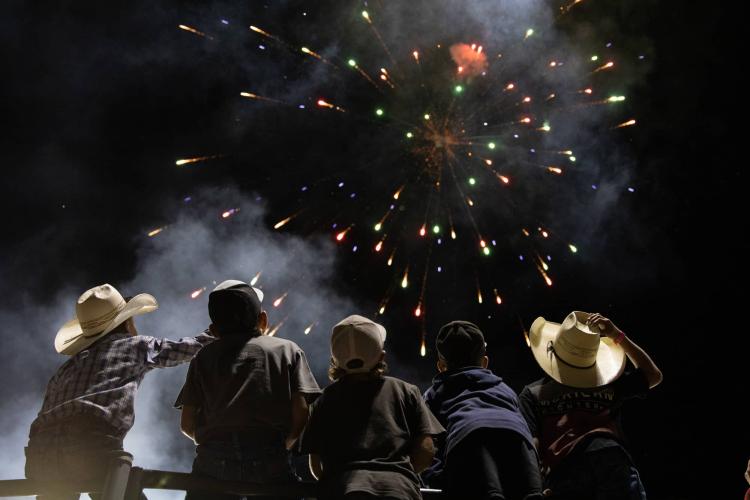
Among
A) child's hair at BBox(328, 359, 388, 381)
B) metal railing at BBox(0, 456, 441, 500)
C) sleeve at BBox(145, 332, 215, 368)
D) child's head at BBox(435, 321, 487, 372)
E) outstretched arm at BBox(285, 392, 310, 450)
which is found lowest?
metal railing at BBox(0, 456, 441, 500)

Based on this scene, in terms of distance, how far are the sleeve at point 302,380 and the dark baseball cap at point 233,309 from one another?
34cm

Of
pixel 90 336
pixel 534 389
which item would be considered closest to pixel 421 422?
pixel 534 389

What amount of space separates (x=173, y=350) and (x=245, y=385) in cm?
75

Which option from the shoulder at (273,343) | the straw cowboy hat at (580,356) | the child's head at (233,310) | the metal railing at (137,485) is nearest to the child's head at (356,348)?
the shoulder at (273,343)

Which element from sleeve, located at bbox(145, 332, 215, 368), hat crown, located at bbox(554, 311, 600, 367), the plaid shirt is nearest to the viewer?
the plaid shirt

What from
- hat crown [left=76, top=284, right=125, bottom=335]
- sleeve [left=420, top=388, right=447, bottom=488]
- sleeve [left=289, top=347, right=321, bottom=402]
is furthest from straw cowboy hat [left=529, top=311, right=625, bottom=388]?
hat crown [left=76, top=284, right=125, bottom=335]

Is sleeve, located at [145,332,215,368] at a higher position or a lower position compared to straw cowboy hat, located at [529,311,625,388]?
higher

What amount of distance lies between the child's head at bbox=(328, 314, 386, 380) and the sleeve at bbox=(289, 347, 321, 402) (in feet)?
0.35

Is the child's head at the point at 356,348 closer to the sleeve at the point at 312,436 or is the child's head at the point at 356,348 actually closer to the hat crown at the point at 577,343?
the sleeve at the point at 312,436

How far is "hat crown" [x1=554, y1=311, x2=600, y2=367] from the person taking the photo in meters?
3.67

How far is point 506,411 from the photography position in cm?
302

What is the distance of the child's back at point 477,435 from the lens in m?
2.80

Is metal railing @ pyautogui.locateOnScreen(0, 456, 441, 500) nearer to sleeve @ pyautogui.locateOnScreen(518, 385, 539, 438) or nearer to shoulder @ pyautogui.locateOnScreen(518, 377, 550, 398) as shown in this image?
sleeve @ pyautogui.locateOnScreen(518, 385, 539, 438)

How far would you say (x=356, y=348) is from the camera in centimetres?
303
